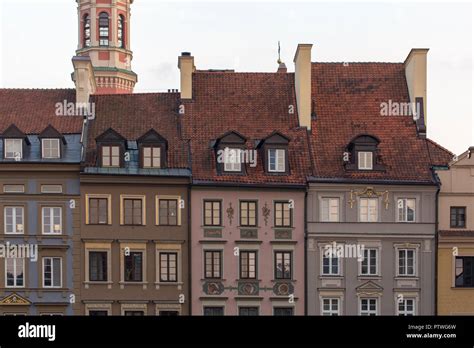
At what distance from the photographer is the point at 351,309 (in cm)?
4150

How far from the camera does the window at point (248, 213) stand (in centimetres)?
4200

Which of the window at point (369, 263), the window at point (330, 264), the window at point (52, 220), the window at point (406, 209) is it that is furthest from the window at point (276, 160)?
the window at point (52, 220)

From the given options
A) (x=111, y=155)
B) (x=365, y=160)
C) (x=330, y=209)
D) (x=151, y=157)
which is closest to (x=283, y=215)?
(x=330, y=209)

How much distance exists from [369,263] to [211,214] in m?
7.38

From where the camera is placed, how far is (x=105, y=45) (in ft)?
202

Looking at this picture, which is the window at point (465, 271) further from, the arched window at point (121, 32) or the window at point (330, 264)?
the arched window at point (121, 32)

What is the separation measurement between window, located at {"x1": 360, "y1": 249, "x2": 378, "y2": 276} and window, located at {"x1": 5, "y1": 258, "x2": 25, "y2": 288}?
14.9 metres

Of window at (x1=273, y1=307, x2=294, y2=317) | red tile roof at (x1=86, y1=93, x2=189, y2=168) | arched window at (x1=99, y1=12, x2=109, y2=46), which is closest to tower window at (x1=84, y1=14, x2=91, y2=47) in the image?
arched window at (x1=99, y1=12, x2=109, y2=46)

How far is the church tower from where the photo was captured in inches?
2399

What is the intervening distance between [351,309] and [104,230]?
1146 centimetres
